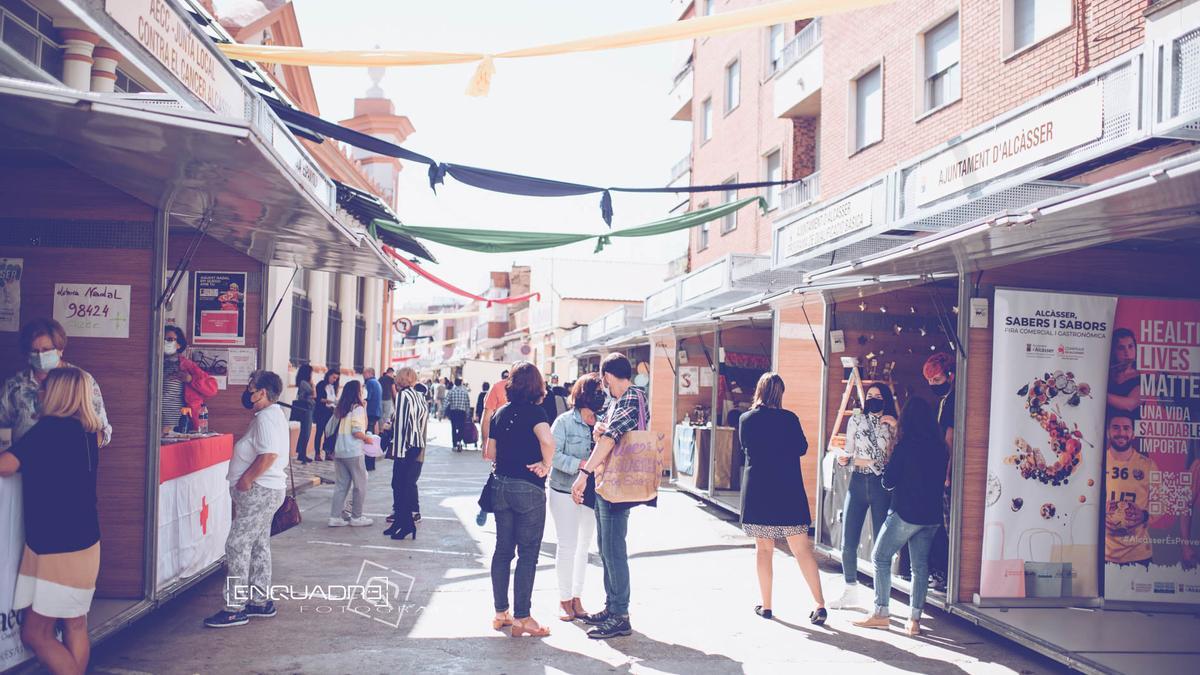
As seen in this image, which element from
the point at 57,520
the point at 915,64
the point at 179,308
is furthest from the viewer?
the point at 915,64

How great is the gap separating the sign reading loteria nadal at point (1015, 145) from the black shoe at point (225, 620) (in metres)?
6.20

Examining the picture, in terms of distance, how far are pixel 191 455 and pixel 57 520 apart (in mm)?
2616

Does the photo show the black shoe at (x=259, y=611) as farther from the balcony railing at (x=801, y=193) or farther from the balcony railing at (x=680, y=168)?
the balcony railing at (x=680, y=168)

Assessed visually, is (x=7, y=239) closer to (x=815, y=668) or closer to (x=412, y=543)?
(x=412, y=543)

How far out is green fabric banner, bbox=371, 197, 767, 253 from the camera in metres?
14.7

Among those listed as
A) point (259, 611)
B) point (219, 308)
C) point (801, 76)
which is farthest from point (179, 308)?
point (801, 76)

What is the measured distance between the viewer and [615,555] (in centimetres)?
669

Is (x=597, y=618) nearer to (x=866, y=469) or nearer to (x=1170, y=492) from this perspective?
(x=866, y=469)

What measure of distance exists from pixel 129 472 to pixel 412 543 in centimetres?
397

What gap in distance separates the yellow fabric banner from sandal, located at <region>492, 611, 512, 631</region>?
516 centimetres

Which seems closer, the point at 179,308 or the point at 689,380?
the point at 179,308

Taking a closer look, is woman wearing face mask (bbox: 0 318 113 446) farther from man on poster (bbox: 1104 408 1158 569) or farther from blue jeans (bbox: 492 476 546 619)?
man on poster (bbox: 1104 408 1158 569)

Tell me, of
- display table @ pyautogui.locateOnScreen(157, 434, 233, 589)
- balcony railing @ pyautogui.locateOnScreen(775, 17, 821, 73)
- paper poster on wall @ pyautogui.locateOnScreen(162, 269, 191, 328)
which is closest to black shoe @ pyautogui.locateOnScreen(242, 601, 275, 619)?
display table @ pyautogui.locateOnScreen(157, 434, 233, 589)

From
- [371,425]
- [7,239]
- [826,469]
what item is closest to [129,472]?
[7,239]
